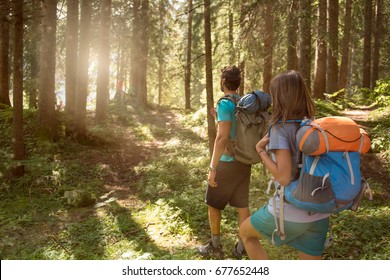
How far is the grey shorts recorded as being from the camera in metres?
4.65

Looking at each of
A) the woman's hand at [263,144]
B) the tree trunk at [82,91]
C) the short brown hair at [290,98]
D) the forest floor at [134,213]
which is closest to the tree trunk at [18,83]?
the forest floor at [134,213]

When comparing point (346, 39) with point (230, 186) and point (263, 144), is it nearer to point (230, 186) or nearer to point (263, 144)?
point (230, 186)

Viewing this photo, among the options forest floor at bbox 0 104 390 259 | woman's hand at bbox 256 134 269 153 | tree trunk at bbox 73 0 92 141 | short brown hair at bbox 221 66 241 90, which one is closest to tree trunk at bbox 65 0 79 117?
tree trunk at bbox 73 0 92 141

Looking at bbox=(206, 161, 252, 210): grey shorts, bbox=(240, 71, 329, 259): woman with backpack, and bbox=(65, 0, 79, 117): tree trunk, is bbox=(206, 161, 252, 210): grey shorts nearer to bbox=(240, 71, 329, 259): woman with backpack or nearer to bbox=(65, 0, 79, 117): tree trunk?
bbox=(240, 71, 329, 259): woman with backpack

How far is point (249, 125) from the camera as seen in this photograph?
4.39m

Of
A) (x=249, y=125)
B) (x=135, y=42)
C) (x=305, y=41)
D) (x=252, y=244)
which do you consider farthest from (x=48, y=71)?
(x=252, y=244)

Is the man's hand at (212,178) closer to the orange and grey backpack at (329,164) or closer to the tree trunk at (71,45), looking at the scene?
the orange and grey backpack at (329,164)

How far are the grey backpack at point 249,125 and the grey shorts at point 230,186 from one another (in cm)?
18

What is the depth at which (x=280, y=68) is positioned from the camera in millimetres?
23344

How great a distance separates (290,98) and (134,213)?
5.31 metres

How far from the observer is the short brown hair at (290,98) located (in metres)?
2.94

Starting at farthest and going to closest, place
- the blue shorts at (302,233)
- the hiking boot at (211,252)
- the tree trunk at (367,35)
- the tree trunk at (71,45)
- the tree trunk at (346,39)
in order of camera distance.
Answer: the tree trunk at (367,35)
the tree trunk at (346,39)
the tree trunk at (71,45)
the hiking boot at (211,252)
the blue shorts at (302,233)

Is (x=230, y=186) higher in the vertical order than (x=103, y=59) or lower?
lower

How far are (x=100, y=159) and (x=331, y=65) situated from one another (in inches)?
475
